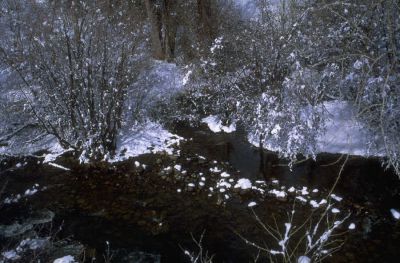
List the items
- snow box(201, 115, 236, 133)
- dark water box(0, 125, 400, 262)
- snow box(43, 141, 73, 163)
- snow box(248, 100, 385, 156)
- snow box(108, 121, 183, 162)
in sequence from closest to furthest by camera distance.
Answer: dark water box(0, 125, 400, 262), snow box(248, 100, 385, 156), snow box(43, 141, 73, 163), snow box(108, 121, 183, 162), snow box(201, 115, 236, 133)

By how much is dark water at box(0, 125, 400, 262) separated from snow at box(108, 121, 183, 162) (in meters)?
0.36

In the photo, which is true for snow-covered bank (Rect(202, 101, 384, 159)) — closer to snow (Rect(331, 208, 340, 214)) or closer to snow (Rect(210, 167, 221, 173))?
snow (Rect(210, 167, 221, 173))

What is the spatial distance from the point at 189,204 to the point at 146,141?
289 centimetres

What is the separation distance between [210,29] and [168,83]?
261 cm

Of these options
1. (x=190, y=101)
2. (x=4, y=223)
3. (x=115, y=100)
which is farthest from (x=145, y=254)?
(x=190, y=101)

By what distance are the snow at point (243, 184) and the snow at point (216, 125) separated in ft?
7.95

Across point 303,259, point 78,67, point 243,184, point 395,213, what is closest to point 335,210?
point 395,213

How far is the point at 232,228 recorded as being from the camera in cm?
644

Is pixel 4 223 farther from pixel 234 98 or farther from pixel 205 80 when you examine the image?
pixel 205 80

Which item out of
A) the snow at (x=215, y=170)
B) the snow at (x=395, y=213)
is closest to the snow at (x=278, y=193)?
the snow at (x=215, y=170)

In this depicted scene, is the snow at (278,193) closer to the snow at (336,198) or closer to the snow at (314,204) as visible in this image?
the snow at (314,204)

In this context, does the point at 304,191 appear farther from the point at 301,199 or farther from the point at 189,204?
the point at 189,204

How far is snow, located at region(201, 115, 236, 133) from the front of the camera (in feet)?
33.1

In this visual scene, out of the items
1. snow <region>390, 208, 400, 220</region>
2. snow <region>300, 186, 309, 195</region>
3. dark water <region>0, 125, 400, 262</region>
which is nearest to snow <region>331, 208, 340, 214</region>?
dark water <region>0, 125, 400, 262</region>
